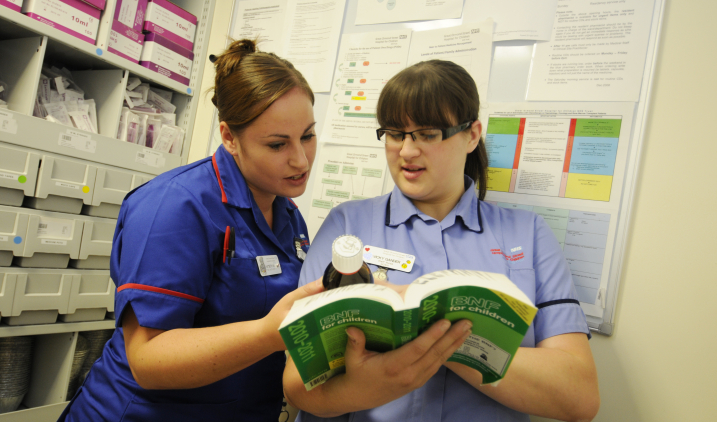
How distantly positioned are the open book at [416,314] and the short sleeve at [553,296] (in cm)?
33

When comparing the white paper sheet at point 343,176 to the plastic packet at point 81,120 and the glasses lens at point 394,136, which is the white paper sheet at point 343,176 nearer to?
the glasses lens at point 394,136

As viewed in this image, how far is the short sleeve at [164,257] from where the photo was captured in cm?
90

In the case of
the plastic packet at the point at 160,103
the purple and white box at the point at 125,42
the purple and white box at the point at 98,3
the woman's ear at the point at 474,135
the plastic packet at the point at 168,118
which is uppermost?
the purple and white box at the point at 98,3

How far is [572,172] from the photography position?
1.34 meters

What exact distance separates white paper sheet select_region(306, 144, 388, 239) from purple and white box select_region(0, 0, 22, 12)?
1199 mm

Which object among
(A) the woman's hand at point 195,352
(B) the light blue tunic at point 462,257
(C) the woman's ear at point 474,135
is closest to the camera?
(A) the woman's hand at point 195,352

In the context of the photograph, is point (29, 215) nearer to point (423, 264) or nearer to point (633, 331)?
point (423, 264)

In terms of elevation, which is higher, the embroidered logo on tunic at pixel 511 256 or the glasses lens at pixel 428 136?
the glasses lens at pixel 428 136

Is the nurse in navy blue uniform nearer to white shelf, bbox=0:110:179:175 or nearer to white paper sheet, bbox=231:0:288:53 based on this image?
white shelf, bbox=0:110:179:175

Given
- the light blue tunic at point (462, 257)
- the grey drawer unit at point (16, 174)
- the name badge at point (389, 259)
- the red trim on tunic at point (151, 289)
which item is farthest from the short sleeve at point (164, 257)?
the grey drawer unit at point (16, 174)

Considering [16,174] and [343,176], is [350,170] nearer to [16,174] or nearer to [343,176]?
[343,176]

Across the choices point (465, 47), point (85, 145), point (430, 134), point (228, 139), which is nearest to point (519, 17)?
point (465, 47)

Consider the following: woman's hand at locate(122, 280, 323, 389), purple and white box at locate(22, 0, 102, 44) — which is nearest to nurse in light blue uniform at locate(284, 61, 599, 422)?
woman's hand at locate(122, 280, 323, 389)

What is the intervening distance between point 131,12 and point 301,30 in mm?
763
